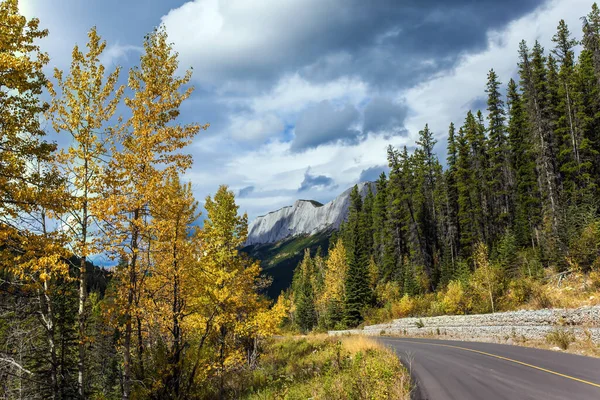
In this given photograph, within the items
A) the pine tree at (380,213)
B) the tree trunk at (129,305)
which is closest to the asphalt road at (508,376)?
the tree trunk at (129,305)

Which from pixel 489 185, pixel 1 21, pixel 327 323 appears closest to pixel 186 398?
pixel 1 21

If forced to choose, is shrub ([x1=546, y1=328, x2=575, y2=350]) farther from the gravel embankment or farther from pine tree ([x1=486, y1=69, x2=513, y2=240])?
pine tree ([x1=486, y1=69, x2=513, y2=240])

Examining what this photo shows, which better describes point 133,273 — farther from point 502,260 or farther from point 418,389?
point 502,260

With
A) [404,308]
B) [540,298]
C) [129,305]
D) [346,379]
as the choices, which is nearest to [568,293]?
[540,298]

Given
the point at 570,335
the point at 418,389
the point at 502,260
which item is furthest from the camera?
the point at 502,260

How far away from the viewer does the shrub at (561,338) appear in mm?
15289

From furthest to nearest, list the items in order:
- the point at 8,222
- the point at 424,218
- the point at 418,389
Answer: the point at 424,218 → the point at 418,389 → the point at 8,222

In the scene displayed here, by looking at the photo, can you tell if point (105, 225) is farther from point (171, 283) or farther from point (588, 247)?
point (588, 247)

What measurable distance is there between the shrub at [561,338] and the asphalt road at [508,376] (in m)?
0.97

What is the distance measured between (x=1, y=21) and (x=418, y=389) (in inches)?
605

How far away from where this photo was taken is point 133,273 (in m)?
9.77

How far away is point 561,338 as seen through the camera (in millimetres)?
15508

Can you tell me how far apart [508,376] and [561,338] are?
6698 mm

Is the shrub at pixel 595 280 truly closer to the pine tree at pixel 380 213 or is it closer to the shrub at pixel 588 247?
the shrub at pixel 588 247
